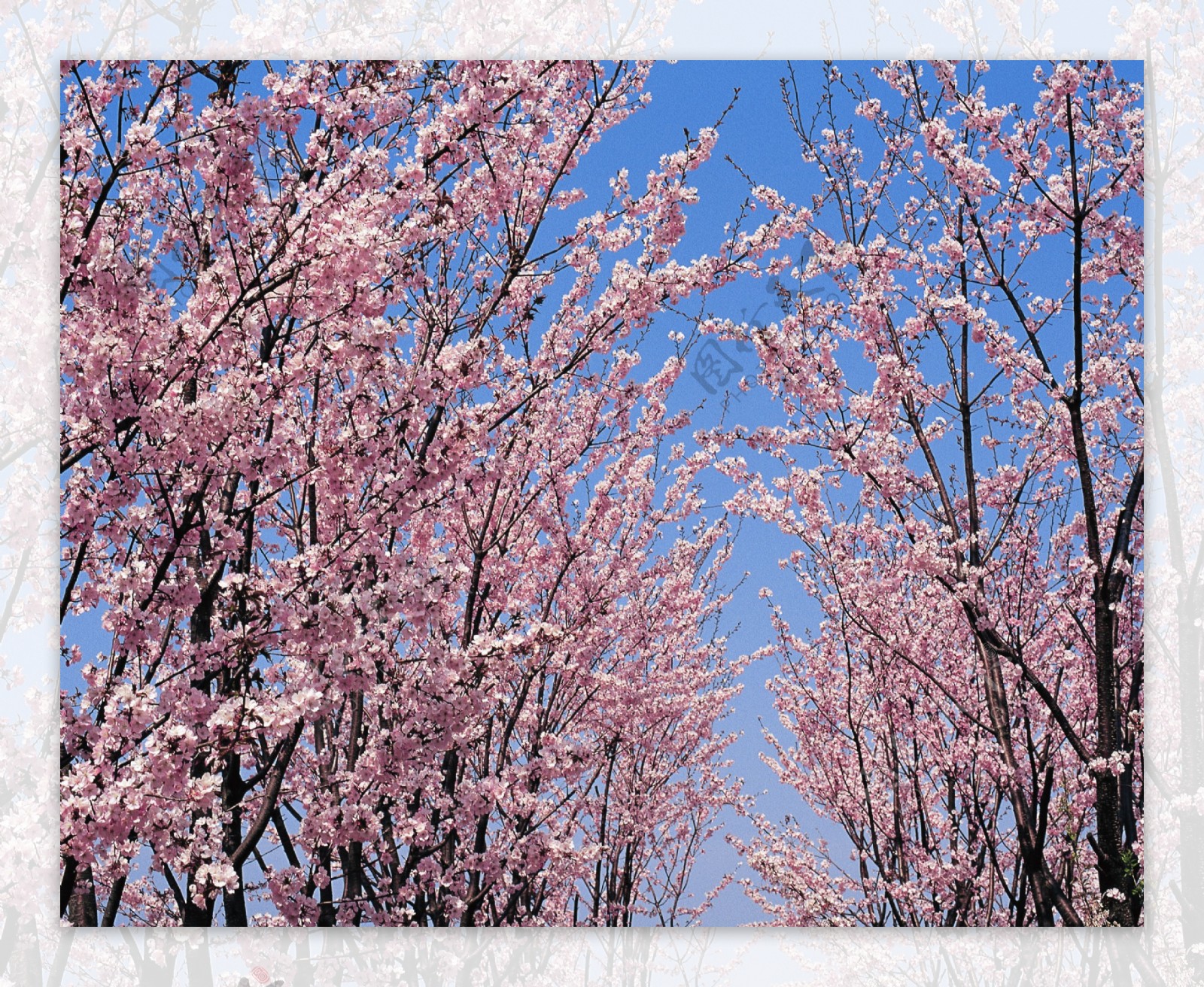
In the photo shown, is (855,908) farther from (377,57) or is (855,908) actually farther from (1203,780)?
(377,57)

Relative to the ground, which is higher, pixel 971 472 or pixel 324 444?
pixel 971 472

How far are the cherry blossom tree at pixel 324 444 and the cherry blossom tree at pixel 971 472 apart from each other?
459 millimetres

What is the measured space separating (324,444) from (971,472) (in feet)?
6.86

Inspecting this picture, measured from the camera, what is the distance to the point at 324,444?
2.78m

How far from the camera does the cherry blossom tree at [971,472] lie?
331 cm

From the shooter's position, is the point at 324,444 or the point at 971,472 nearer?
the point at 324,444

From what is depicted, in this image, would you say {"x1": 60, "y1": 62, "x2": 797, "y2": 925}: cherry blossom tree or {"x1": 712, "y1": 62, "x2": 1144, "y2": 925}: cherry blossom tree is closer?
{"x1": 60, "y1": 62, "x2": 797, "y2": 925}: cherry blossom tree

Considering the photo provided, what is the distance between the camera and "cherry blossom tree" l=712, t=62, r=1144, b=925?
3.31m

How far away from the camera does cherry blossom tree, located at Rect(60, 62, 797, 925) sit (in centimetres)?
248

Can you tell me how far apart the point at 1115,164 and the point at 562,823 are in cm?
278

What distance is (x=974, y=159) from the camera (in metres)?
3.47

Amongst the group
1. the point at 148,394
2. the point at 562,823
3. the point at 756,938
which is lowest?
the point at 756,938

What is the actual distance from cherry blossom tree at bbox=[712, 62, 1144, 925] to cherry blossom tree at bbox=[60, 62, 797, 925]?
18.1 inches

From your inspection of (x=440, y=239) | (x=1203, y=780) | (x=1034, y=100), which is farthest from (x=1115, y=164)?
(x=440, y=239)
